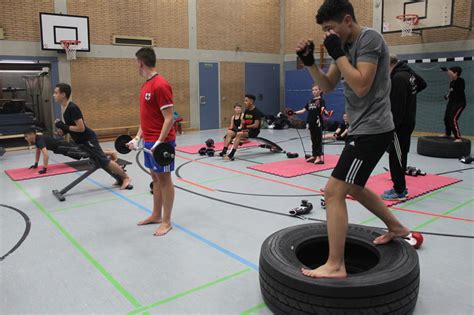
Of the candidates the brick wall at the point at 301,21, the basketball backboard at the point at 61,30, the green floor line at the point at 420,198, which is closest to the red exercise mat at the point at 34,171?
the basketball backboard at the point at 61,30

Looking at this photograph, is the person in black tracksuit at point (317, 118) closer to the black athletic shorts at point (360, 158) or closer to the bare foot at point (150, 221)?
the bare foot at point (150, 221)

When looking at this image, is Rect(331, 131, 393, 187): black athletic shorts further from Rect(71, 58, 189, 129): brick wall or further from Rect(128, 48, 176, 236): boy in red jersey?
Rect(71, 58, 189, 129): brick wall

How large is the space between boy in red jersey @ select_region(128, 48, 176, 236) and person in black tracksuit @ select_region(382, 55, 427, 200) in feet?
9.03

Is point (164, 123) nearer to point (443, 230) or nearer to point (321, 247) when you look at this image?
point (321, 247)

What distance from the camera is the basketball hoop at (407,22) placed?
10.9 meters

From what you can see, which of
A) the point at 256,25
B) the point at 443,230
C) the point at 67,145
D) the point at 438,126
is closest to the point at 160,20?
the point at 256,25


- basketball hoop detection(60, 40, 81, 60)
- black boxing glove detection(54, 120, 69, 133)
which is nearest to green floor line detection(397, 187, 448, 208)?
black boxing glove detection(54, 120, 69, 133)

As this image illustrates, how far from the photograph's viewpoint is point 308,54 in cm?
244

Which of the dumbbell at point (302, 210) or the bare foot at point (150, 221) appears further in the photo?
the dumbbell at point (302, 210)

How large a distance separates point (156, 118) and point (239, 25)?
11753mm

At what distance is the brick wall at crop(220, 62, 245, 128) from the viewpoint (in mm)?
14570

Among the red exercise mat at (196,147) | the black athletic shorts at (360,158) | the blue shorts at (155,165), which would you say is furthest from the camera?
the red exercise mat at (196,147)

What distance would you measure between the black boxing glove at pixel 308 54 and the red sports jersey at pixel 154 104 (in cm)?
160

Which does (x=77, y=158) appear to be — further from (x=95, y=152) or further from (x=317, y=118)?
(x=317, y=118)
